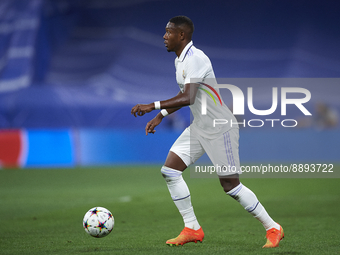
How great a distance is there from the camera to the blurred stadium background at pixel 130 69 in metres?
15.7

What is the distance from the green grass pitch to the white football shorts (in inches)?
30.2

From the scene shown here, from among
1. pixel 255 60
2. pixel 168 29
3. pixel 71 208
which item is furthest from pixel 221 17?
pixel 168 29

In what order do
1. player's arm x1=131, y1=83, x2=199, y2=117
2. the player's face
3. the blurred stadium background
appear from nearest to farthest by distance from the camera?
player's arm x1=131, y1=83, x2=199, y2=117
the player's face
the blurred stadium background

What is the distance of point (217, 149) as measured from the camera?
15.1ft

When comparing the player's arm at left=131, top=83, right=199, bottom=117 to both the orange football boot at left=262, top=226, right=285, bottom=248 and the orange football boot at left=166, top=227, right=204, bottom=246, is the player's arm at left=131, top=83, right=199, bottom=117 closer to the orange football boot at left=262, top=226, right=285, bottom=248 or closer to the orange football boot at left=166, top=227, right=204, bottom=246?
the orange football boot at left=166, top=227, right=204, bottom=246

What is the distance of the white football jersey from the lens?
4574 mm

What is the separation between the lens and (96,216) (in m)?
4.88

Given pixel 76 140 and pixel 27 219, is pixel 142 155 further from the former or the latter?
pixel 27 219

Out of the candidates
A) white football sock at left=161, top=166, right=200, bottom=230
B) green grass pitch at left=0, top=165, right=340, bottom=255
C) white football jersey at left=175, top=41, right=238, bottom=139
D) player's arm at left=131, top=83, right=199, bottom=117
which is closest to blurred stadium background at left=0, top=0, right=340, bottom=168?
green grass pitch at left=0, top=165, right=340, bottom=255

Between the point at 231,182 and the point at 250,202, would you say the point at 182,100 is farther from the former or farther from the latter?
the point at 250,202

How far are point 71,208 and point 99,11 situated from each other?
19.6 metres

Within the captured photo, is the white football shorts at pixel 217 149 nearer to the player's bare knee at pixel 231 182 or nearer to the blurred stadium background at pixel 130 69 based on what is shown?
the player's bare knee at pixel 231 182

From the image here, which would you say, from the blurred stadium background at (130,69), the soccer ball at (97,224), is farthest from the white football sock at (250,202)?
the blurred stadium background at (130,69)

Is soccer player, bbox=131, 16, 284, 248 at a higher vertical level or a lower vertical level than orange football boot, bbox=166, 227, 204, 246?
higher
